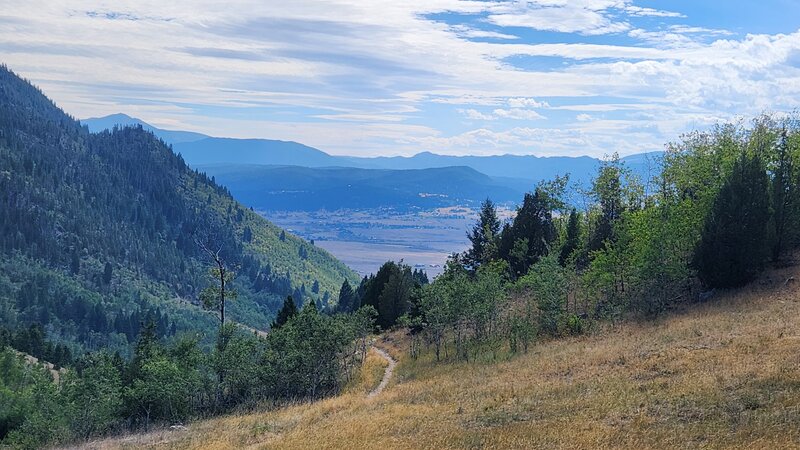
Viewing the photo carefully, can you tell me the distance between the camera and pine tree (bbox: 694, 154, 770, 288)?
126 ft

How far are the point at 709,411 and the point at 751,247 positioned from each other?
25.7m

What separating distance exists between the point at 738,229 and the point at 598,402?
79.5 feet

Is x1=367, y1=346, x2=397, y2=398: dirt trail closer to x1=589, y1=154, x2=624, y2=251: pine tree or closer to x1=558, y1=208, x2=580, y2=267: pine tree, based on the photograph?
x1=558, y1=208, x2=580, y2=267: pine tree

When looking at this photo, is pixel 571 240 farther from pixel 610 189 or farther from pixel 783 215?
pixel 783 215

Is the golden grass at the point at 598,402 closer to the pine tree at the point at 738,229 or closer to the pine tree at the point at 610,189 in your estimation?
the pine tree at the point at 738,229

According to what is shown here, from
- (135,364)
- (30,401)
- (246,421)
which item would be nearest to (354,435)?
(246,421)


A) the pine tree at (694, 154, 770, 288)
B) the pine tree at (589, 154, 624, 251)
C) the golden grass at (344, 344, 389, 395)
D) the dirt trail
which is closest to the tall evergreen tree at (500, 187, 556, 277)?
the pine tree at (589, 154, 624, 251)

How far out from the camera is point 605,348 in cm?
3106

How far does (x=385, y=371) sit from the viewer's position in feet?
137

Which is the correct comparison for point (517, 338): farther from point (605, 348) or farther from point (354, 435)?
point (354, 435)

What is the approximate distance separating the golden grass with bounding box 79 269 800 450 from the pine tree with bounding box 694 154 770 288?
386 cm

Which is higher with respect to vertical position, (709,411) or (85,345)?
(709,411)

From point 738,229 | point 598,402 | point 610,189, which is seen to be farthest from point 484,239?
point 598,402

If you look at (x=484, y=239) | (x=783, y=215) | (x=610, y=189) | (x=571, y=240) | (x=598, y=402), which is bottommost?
(x=598, y=402)
